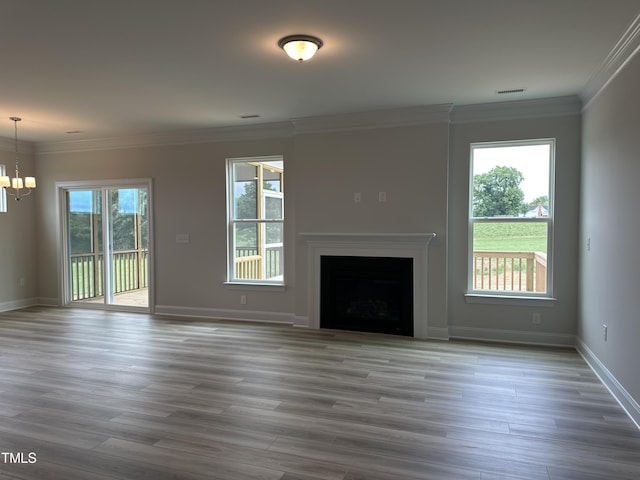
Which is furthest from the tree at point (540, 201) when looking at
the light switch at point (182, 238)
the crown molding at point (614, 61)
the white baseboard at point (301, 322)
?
the light switch at point (182, 238)

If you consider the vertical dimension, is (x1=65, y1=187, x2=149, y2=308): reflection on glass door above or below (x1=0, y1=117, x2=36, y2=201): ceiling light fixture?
below

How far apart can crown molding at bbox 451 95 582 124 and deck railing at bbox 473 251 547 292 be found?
5.02 feet

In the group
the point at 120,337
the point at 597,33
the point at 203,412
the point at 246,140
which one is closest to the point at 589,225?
the point at 597,33

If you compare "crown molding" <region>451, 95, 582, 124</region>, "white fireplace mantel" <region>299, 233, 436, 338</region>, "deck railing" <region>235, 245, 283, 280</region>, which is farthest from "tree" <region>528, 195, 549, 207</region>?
"deck railing" <region>235, 245, 283, 280</region>

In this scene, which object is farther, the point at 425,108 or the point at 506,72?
the point at 425,108

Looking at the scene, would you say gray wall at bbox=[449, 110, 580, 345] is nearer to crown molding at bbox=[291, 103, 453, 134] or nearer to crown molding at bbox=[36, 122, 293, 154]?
crown molding at bbox=[291, 103, 453, 134]

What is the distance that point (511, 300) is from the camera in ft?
15.4

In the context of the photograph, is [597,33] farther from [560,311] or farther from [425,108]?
[560,311]

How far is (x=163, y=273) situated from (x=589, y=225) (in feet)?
17.8

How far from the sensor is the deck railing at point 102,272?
6.50m

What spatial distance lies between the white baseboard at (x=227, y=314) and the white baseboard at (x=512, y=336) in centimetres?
211

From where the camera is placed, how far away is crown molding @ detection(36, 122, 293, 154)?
5629 millimetres

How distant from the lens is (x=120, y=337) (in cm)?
496

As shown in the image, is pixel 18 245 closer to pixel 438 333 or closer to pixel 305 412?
pixel 305 412
